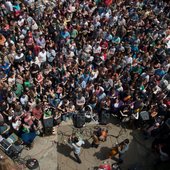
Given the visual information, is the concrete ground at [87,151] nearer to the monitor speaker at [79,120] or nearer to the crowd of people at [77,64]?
the monitor speaker at [79,120]

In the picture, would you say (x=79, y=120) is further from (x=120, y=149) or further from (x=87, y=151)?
(x=120, y=149)

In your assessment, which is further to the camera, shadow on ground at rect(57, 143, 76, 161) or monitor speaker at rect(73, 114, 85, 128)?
monitor speaker at rect(73, 114, 85, 128)

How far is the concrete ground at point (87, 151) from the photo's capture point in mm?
13938

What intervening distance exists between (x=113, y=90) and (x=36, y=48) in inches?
174

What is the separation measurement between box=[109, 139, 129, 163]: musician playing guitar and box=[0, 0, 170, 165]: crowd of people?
6.39ft

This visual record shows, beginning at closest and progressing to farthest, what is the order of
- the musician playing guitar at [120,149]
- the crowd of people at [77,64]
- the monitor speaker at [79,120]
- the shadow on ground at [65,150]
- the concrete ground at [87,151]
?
1. the musician playing guitar at [120,149]
2. the concrete ground at [87,151]
3. the shadow on ground at [65,150]
4. the crowd of people at [77,64]
5. the monitor speaker at [79,120]

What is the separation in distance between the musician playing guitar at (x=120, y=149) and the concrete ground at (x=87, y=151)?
453 millimetres

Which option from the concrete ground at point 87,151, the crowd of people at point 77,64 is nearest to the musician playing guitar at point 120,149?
the concrete ground at point 87,151

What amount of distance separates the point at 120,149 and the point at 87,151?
176 cm

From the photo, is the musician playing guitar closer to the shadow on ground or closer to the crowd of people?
the shadow on ground

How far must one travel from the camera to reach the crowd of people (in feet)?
47.3

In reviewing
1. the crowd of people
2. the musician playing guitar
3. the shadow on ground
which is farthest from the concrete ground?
the crowd of people

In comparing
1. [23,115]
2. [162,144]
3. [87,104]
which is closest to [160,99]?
[162,144]

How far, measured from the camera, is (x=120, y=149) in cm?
1346
